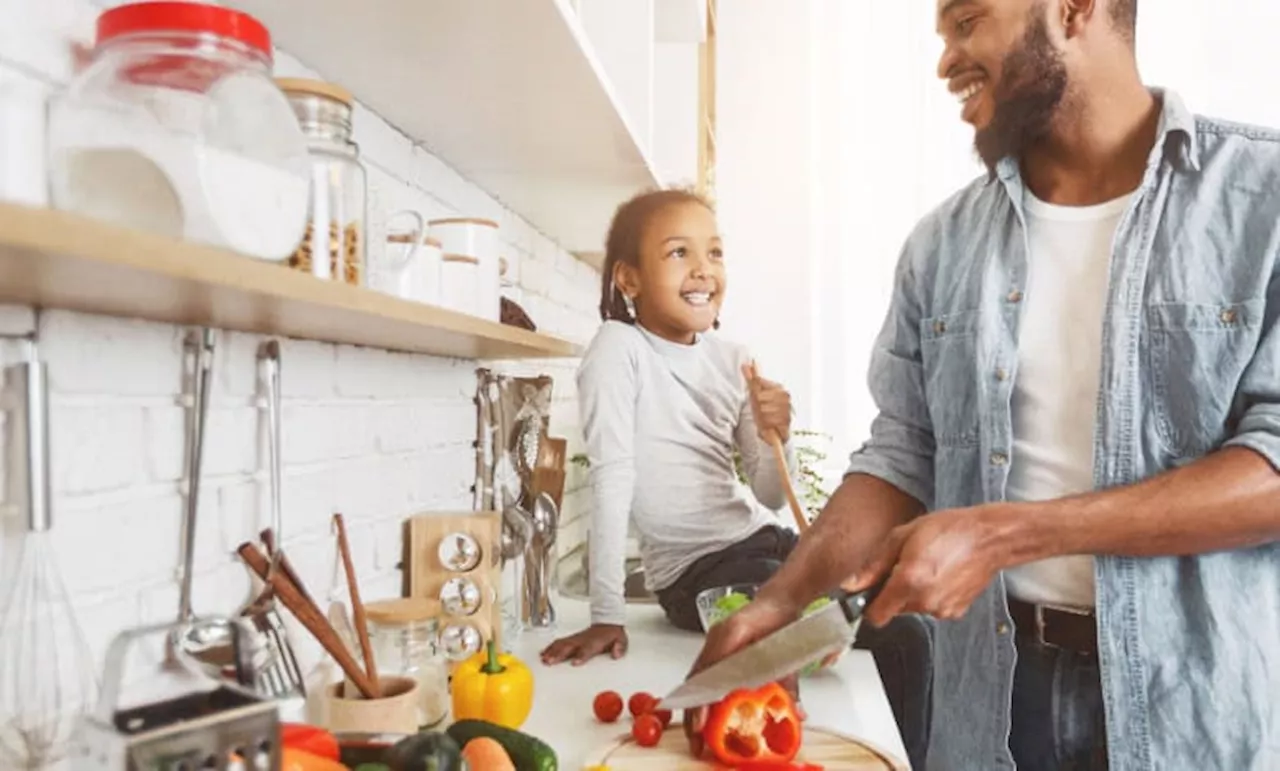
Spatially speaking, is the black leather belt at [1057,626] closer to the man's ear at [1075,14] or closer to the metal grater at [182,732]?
the man's ear at [1075,14]

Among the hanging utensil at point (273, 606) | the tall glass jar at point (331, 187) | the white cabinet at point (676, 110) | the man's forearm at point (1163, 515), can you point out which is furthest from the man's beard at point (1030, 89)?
the white cabinet at point (676, 110)

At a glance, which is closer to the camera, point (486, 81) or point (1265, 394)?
point (1265, 394)

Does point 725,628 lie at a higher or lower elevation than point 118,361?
lower

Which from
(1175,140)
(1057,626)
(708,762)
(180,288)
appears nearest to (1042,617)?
(1057,626)

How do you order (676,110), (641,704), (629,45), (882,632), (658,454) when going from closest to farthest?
(641,704)
(882,632)
(658,454)
(629,45)
(676,110)

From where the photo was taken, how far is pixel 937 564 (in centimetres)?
99

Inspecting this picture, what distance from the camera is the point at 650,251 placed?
1789 mm

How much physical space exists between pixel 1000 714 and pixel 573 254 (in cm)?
157

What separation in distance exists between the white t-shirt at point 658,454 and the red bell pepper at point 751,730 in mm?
506

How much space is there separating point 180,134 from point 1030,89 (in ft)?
3.22

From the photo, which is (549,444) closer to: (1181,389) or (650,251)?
(650,251)

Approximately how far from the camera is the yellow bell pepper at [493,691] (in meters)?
1.12

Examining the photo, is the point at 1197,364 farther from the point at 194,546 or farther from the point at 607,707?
the point at 194,546

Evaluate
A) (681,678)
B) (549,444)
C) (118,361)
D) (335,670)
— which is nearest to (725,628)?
(681,678)
